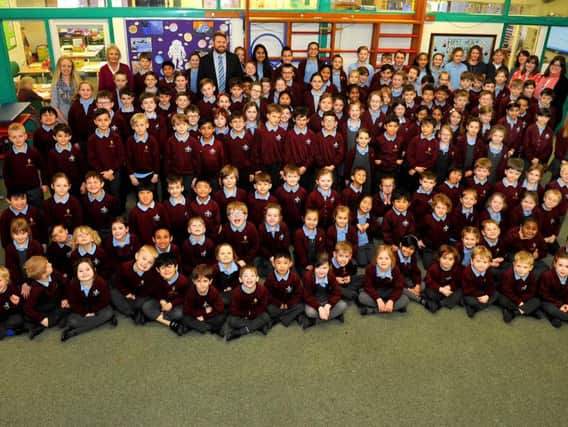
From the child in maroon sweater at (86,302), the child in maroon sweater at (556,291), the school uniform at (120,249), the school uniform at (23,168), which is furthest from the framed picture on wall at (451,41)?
the child in maroon sweater at (86,302)

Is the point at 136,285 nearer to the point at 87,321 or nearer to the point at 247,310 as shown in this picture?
the point at 87,321

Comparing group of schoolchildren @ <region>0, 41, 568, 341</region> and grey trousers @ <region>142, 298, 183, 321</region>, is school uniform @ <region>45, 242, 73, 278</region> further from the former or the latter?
grey trousers @ <region>142, 298, 183, 321</region>

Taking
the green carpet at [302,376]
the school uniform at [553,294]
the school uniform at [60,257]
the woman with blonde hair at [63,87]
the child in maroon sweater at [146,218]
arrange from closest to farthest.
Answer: the green carpet at [302,376] → the school uniform at [553,294] → the school uniform at [60,257] → the child in maroon sweater at [146,218] → the woman with blonde hair at [63,87]

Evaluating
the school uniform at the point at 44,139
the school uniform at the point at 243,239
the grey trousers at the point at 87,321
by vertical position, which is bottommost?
the grey trousers at the point at 87,321

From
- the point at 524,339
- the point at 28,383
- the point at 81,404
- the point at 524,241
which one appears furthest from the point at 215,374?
the point at 524,241

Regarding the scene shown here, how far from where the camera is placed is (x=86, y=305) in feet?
13.1

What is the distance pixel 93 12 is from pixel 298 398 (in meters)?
6.35

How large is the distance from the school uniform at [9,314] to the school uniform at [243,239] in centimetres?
181

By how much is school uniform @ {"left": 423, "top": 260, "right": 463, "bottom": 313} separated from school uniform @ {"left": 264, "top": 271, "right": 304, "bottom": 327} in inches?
46.6

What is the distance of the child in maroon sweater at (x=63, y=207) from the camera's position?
15.2ft

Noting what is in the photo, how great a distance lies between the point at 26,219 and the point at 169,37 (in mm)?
4120

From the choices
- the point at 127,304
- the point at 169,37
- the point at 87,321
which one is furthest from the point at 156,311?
the point at 169,37

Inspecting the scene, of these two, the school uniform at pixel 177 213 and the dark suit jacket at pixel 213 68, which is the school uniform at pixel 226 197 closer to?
the school uniform at pixel 177 213

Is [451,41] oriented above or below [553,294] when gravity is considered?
above
